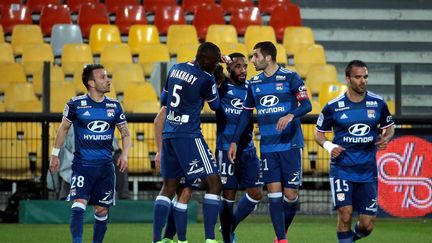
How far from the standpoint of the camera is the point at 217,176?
35.1 ft

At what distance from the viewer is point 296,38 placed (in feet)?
66.9

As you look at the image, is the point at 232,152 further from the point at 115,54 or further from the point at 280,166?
the point at 115,54

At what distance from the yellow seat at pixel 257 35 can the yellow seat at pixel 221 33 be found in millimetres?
281

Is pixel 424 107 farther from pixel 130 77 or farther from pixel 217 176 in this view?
pixel 217 176

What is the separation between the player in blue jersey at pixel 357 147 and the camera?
10078mm

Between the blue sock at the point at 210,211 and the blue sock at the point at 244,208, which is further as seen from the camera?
the blue sock at the point at 244,208

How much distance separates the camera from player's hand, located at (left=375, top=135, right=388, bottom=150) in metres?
10.1

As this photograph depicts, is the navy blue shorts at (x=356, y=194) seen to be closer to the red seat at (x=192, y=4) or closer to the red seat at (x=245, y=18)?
the red seat at (x=245, y=18)

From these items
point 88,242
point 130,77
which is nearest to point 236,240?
point 88,242

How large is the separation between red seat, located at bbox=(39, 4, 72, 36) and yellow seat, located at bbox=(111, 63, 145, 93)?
249cm

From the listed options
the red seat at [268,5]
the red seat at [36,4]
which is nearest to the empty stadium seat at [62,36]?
the red seat at [36,4]

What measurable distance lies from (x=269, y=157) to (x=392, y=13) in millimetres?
11789

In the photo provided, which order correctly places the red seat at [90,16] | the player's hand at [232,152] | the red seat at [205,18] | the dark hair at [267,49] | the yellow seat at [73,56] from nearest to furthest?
the player's hand at [232,152], the dark hair at [267,49], the yellow seat at [73,56], the red seat at [90,16], the red seat at [205,18]

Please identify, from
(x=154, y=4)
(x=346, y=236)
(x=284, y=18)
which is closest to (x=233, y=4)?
(x=284, y=18)
